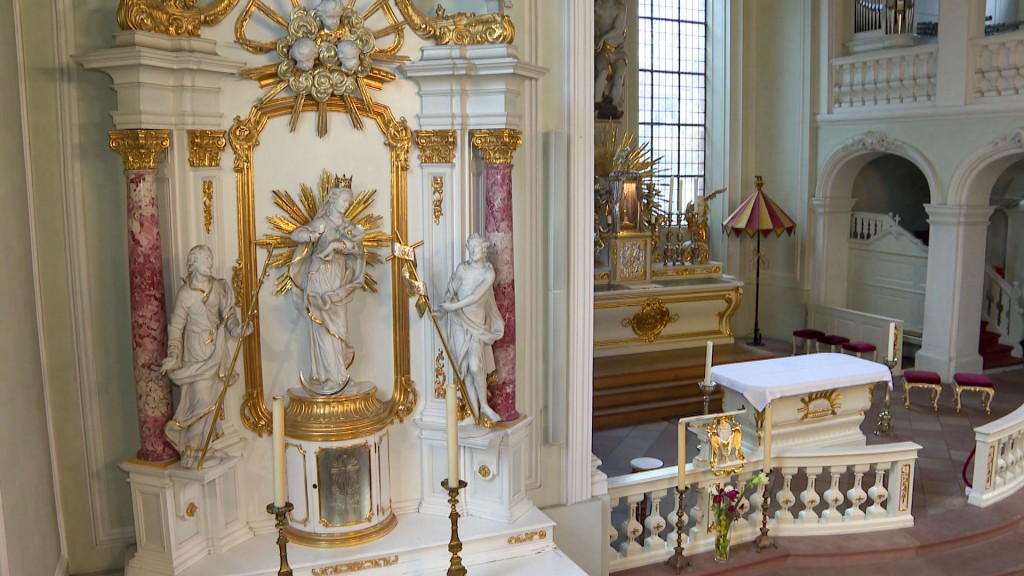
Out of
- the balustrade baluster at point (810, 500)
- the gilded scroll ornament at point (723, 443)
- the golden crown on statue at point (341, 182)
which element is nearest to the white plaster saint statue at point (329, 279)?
the golden crown on statue at point (341, 182)

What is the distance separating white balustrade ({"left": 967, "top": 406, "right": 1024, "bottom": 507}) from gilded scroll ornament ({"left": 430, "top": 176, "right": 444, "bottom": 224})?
4679mm

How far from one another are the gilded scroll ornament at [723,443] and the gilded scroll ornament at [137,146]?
3.81m

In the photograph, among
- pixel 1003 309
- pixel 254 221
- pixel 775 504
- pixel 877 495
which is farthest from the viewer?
pixel 1003 309

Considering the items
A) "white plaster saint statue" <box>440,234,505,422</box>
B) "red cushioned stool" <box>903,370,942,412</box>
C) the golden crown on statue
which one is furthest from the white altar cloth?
the golden crown on statue

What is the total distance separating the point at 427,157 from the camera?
5.02m

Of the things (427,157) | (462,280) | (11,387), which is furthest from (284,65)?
(11,387)

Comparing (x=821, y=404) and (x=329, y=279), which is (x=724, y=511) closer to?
(x=821, y=404)

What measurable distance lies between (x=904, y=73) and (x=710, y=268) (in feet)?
11.3

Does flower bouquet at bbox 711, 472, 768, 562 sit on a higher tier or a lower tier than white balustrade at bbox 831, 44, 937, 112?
lower

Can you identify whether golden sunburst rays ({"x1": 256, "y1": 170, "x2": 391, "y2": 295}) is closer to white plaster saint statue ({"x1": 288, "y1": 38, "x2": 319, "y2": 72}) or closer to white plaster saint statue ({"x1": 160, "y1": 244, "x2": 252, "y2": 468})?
white plaster saint statue ({"x1": 160, "y1": 244, "x2": 252, "y2": 468})

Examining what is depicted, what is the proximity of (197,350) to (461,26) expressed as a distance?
223 centimetres

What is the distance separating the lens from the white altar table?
7.29m

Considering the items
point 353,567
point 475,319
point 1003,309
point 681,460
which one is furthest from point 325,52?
point 1003,309

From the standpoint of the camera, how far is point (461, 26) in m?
4.89
